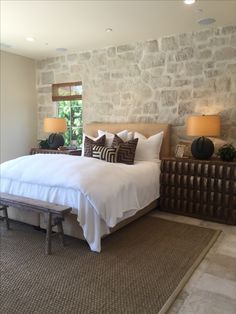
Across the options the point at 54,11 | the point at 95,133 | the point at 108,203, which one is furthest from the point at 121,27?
the point at 108,203

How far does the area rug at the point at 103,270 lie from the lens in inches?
77.5

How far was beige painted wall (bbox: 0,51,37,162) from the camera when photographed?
5516 mm

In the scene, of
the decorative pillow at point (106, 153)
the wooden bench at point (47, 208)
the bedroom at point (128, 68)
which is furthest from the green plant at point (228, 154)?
the wooden bench at point (47, 208)

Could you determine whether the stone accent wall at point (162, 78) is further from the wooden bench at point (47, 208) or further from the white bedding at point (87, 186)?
the wooden bench at point (47, 208)

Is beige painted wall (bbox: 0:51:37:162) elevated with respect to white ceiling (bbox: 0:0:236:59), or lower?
lower

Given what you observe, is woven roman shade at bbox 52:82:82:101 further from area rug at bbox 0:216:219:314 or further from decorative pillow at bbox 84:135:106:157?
→ area rug at bbox 0:216:219:314

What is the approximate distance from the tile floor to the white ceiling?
2.79m

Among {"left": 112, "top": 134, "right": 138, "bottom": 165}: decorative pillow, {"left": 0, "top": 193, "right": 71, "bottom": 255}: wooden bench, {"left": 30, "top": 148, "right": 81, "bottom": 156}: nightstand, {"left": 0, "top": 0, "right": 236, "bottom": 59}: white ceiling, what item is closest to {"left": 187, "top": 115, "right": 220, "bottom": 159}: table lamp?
{"left": 112, "top": 134, "right": 138, "bottom": 165}: decorative pillow

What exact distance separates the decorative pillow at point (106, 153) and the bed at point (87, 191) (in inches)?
15.0

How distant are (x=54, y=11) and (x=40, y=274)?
10.1 feet

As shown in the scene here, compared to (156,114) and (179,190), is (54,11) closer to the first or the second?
(156,114)

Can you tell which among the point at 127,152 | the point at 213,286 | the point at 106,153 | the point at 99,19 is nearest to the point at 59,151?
the point at 106,153

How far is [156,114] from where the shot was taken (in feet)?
15.6

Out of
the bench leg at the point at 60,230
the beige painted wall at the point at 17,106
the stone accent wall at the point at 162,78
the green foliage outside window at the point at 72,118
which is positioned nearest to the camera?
the bench leg at the point at 60,230
